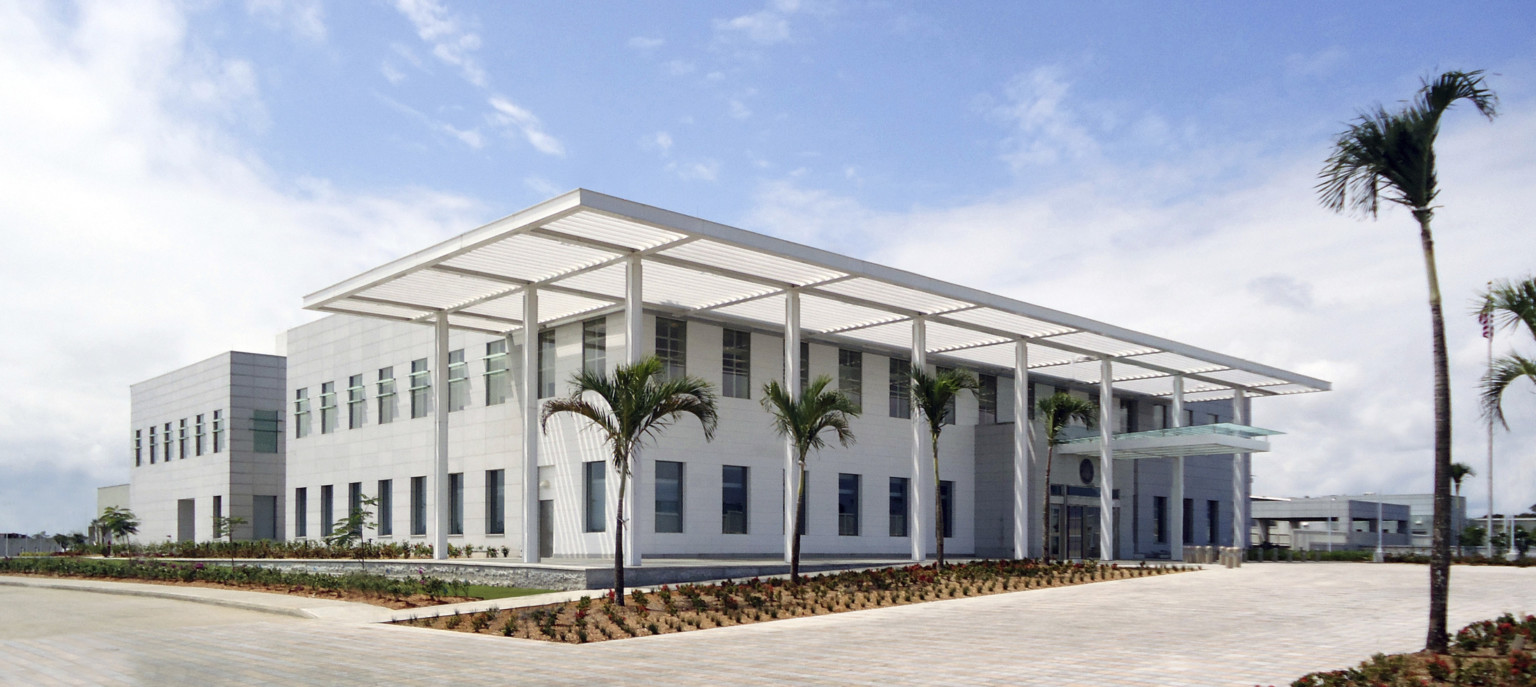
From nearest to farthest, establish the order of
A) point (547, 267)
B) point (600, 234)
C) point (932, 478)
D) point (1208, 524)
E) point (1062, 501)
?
point (600, 234), point (547, 267), point (932, 478), point (1062, 501), point (1208, 524)

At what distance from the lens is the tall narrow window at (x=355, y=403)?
1587 inches

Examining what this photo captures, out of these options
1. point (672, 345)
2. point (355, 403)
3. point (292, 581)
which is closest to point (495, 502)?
point (672, 345)

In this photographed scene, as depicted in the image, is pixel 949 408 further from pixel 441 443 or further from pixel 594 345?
pixel 441 443

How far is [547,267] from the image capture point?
25.9 metres

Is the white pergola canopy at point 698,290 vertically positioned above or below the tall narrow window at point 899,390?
above

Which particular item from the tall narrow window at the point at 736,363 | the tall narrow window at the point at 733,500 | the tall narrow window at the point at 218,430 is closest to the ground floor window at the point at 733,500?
the tall narrow window at the point at 733,500

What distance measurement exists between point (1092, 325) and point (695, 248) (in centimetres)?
1374

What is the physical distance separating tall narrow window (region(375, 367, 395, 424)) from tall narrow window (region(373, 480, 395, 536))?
7.16 ft

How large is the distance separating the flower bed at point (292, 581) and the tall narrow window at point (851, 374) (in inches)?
551

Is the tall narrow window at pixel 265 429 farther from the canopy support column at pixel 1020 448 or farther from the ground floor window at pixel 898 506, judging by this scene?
the canopy support column at pixel 1020 448

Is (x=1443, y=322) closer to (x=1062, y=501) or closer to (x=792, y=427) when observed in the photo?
(x=792, y=427)

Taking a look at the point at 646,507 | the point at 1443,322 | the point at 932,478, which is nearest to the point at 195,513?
the point at 646,507

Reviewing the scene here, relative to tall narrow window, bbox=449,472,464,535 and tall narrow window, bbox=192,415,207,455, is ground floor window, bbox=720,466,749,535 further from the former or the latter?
tall narrow window, bbox=192,415,207,455

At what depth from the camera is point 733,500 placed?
31.6 metres
